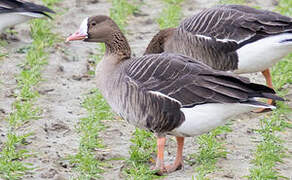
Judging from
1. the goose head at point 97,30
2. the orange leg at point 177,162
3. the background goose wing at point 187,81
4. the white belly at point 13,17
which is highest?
the goose head at point 97,30

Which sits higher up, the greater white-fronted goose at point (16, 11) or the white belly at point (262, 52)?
the greater white-fronted goose at point (16, 11)

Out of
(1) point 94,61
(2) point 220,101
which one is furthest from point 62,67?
(2) point 220,101

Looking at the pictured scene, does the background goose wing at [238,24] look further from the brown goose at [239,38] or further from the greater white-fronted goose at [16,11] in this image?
the greater white-fronted goose at [16,11]

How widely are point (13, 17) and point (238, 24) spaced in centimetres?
336

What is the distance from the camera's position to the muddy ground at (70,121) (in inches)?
224

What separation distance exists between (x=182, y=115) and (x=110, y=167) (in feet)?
2.87

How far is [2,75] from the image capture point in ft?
25.8

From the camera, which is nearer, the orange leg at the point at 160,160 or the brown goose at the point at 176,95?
the brown goose at the point at 176,95

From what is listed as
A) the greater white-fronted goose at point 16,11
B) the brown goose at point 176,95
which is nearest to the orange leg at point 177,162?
the brown goose at point 176,95

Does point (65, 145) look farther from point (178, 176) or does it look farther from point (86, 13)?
point (86, 13)

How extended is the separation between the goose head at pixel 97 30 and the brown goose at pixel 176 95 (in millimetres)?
487

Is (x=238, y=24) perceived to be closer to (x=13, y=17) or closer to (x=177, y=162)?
(x=177, y=162)

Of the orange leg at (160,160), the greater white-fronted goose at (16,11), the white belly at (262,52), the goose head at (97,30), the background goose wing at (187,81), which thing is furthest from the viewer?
the greater white-fronted goose at (16,11)

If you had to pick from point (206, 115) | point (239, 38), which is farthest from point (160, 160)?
point (239, 38)
